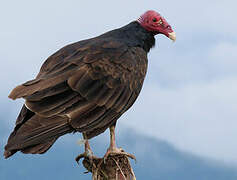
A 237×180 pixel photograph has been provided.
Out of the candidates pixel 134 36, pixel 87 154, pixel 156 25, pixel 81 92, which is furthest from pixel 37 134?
pixel 156 25

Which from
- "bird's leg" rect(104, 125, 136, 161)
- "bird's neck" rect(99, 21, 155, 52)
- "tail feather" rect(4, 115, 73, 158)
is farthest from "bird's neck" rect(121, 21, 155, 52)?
"tail feather" rect(4, 115, 73, 158)

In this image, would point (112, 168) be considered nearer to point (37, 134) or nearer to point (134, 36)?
point (37, 134)

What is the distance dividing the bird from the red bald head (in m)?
0.45

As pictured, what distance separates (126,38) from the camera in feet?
20.5

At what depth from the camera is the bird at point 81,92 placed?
4848 mm

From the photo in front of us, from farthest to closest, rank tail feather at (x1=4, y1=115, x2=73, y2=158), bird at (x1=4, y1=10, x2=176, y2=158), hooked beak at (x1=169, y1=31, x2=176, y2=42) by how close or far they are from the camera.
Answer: hooked beak at (x1=169, y1=31, x2=176, y2=42)
bird at (x1=4, y1=10, x2=176, y2=158)
tail feather at (x1=4, y1=115, x2=73, y2=158)

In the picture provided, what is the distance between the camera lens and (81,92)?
16.9 ft

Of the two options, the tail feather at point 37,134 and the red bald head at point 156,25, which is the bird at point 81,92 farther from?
the red bald head at point 156,25

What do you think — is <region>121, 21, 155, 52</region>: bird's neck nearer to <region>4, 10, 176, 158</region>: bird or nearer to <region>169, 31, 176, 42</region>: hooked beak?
<region>4, 10, 176, 158</region>: bird

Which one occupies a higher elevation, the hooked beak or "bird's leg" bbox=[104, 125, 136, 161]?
the hooked beak

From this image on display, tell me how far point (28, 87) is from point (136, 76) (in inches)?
51.5

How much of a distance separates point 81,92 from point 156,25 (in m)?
1.98

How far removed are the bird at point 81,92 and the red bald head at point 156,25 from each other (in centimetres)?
45

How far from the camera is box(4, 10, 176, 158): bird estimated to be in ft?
15.9
